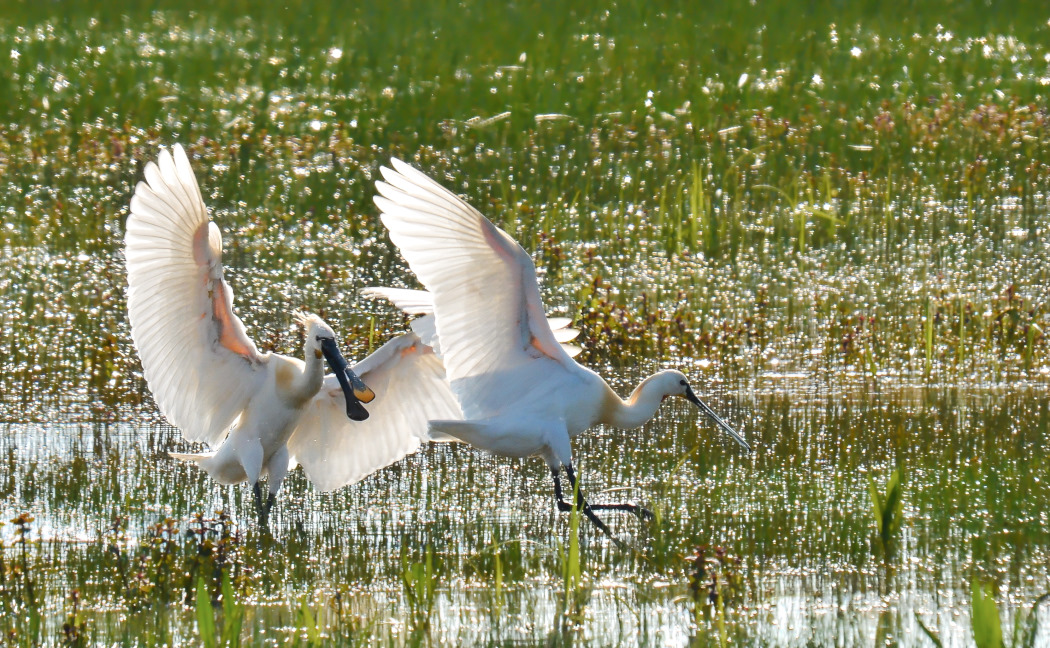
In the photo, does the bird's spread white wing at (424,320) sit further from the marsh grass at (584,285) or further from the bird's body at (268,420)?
the marsh grass at (584,285)

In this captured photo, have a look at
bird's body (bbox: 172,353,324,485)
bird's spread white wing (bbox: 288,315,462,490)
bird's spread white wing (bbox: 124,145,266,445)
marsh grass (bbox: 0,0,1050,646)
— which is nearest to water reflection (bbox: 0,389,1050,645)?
marsh grass (bbox: 0,0,1050,646)

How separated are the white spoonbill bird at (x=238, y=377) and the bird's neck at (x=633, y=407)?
780mm

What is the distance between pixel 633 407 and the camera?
25.5 ft

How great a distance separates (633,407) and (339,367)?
1.36 meters

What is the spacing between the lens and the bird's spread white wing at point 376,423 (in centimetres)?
783

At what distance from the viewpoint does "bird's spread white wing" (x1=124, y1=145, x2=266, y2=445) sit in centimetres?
690

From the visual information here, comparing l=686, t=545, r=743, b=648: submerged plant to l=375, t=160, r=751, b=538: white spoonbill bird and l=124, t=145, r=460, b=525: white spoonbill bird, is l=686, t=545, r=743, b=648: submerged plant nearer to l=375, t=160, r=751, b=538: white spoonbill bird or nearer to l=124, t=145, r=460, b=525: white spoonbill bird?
l=375, t=160, r=751, b=538: white spoonbill bird

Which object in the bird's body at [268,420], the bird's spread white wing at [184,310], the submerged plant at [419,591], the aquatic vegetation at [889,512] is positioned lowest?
the submerged plant at [419,591]

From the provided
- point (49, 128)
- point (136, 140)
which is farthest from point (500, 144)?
point (49, 128)

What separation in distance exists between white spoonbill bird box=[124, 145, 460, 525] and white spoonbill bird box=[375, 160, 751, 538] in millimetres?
473

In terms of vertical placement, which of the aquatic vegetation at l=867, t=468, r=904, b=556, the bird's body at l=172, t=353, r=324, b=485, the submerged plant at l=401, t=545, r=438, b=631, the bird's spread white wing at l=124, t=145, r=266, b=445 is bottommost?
the submerged plant at l=401, t=545, r=438, b=631

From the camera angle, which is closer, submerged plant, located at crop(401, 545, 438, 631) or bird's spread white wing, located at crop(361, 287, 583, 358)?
submerged plant, located at crop(401, 545, 438, 631)

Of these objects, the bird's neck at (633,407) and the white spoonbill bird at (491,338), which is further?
the bird's neck at (633,407)

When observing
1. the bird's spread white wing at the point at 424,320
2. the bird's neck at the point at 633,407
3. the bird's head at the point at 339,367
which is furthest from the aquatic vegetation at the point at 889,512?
the bird's head at the point at 339,367
